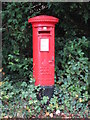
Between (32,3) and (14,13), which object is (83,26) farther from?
(14,13)

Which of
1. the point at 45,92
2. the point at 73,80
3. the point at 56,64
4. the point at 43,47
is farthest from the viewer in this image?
the point at 56,64

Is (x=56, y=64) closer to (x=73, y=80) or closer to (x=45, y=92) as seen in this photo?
(x=73, y=80)

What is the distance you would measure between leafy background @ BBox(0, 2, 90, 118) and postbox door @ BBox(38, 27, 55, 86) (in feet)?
0.90

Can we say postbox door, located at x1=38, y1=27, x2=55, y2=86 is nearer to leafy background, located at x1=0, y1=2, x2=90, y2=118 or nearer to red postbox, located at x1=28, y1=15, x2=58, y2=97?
red postbox, located at x1=28, y1=15, x2=58, y2=97

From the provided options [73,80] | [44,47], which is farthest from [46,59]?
[73,80]

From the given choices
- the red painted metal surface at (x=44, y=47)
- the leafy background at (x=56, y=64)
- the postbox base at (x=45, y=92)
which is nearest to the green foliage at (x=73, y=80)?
the leafy background at (x=56, y=64)

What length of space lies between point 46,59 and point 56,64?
0.91 m

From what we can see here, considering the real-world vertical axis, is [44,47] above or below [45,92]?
above

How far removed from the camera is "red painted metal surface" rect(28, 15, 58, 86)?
3.37 meters

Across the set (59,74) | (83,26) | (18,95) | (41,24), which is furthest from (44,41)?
(83,26)

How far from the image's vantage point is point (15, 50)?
169 inches

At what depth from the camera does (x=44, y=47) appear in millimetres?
3434

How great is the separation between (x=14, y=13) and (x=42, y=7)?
74 centimetres

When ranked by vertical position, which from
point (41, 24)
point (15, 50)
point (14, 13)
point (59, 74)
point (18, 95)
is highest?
point (14, 13)
